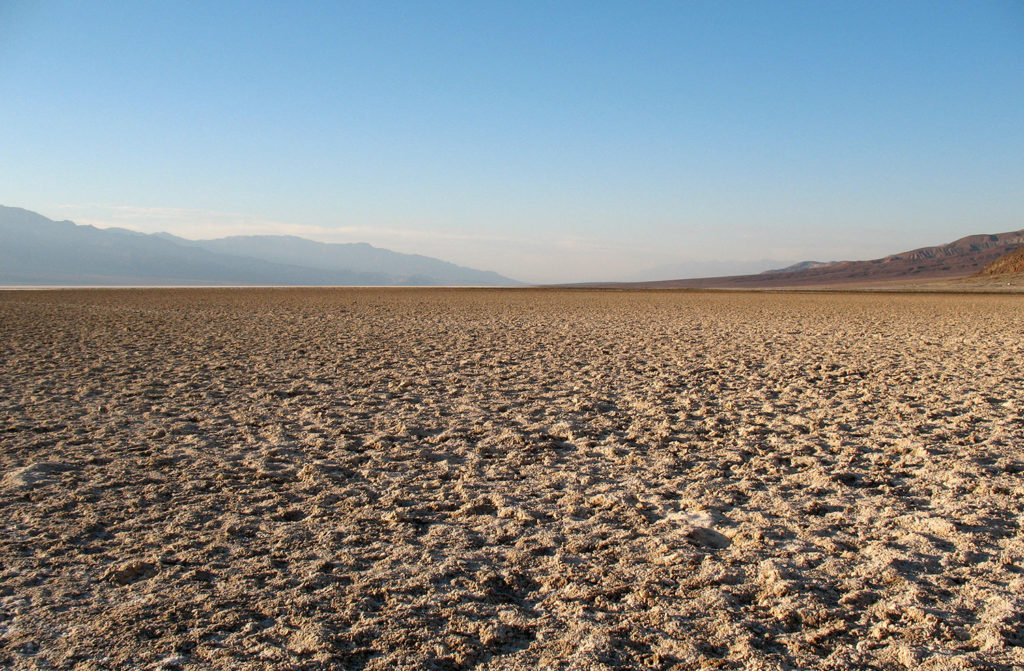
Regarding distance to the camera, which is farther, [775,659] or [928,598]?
[928,598]

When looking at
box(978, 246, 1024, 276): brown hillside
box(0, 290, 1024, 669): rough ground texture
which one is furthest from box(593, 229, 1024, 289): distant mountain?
box(0, 290, 1024, 669): rough ground texture

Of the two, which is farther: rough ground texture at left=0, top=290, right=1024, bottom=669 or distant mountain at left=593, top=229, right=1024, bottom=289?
distant mountain at left=593, top=229, right=1024, bottom=289

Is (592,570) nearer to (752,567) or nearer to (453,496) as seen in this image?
(752,567)

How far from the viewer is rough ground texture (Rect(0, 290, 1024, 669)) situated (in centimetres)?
203

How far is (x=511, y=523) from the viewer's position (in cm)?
302

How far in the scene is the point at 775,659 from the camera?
6.34ft

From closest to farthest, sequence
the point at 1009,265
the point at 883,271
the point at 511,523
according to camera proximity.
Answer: the point at 511,523 → the point at 1009,265 → the point at 883,271

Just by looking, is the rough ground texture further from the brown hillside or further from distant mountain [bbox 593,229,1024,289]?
distant mountain [bbox 593,229,1024,289]

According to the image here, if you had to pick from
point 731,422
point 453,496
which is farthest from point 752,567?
point 731,422

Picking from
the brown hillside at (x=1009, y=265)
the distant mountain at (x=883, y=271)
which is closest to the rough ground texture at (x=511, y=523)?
the brown hillside at (x=1009, y=265)

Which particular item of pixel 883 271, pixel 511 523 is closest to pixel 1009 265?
pixel 883 271

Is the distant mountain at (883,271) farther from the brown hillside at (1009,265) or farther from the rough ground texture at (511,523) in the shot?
the rough ground texture at (511,523)

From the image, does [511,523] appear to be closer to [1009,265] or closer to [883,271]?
[1009,265]

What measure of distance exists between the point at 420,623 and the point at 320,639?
310 millimetres
